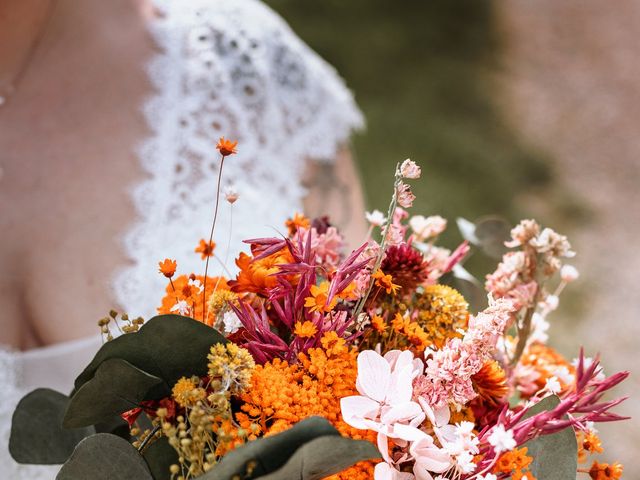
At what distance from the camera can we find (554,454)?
0.53m

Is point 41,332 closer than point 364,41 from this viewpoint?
Yes

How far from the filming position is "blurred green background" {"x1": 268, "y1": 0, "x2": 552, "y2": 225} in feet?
11.9

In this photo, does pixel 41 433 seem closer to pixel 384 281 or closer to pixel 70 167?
pixel 384 281

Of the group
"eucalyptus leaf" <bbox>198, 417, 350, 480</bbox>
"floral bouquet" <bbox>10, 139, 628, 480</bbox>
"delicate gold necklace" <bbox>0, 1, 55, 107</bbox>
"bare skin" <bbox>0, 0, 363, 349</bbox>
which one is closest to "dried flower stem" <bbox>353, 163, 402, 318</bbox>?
"floral bouquet" <bbox>10, 139, 628, 480</bbox>

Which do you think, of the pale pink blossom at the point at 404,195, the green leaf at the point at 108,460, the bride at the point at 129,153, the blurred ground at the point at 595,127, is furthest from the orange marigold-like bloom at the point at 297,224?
the blurred ground at the point at 595,127

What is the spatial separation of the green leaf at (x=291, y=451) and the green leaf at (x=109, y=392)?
106 mm

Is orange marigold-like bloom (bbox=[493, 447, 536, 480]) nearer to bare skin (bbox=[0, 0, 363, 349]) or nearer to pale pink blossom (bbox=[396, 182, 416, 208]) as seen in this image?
pale pink blossom (bbox=[396, 182, 416, 208])

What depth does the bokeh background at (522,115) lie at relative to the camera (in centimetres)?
351

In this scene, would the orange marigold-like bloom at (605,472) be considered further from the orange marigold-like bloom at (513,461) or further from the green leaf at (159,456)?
the green leaf at (159,456)

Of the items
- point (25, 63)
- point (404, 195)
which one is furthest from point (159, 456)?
point (25, 63)

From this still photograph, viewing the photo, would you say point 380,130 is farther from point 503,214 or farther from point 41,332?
point 41,332

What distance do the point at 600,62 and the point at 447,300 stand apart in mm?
4857

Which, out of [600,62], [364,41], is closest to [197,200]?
[364,41]

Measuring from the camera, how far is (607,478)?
0.52m
